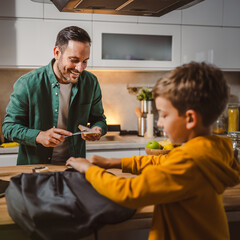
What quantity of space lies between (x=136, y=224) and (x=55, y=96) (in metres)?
1.27

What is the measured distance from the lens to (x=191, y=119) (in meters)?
1.01

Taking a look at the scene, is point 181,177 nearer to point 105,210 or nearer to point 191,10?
point 105,210

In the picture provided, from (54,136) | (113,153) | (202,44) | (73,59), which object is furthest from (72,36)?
(202,44)

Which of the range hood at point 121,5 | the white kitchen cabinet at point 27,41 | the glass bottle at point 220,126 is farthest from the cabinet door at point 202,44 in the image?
the range hood at point 121,5

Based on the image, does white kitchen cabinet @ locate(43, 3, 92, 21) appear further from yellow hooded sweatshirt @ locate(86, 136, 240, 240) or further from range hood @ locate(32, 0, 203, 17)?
yellow hooded sweatshirt @ locate(86, 136, 240, 240)

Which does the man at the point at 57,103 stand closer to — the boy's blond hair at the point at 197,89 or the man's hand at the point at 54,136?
the man's hand at the point at 54,136

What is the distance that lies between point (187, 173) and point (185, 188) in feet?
0.15

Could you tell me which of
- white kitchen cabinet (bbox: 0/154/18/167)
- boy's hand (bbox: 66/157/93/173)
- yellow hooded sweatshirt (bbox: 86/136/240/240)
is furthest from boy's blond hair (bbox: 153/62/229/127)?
white kitchen cabinet (bbox: 0/154/18/167)

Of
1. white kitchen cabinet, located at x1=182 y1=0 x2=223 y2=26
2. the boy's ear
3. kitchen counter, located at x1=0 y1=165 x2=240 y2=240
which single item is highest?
white kitchen cabinet, located at x1=182 y1=0 x2=223 y2=26

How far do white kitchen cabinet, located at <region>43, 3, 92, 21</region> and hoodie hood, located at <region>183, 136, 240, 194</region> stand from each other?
2315mm

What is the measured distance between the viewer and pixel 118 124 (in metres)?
3.56

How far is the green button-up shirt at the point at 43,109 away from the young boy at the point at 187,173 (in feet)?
3.57

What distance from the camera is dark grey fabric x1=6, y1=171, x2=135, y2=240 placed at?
3.14ft

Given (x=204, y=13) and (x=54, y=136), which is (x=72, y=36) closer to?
(x=54, y=136)
